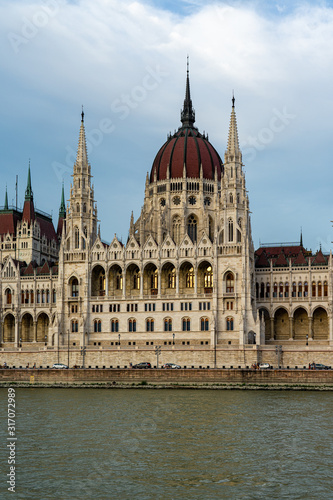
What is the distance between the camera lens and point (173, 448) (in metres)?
49.2

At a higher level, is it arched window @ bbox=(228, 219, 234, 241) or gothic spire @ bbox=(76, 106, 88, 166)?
gothic spire @ bbox=(76, 106, 88, 166)

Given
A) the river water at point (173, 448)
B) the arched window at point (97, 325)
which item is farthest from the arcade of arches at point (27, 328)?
the river water at point (173, 448)

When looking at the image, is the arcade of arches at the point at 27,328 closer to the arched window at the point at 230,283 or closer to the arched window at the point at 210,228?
the arched window at the point at 210,228

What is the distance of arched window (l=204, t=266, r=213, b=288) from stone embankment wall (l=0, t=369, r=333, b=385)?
2489cm

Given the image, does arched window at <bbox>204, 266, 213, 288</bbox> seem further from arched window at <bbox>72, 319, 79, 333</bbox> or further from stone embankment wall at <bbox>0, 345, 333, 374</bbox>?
arched window at <bbox>72, 319, 79, 333</bbox>

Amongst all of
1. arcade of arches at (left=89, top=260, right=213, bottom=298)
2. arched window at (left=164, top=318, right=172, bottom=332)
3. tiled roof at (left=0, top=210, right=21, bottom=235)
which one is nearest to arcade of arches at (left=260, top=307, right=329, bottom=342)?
arcade of arches at (left=89, top=260, right=213, bottom=298)

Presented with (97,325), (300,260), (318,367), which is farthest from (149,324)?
(318,367)

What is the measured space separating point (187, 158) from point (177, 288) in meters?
28.6

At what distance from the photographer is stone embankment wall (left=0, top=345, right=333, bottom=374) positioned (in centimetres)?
9888

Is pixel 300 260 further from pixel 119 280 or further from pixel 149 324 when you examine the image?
pixel 119 280

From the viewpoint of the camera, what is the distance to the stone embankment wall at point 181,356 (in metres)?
98.9

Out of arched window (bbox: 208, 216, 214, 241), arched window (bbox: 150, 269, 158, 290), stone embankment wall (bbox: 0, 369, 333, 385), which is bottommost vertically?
stone embankment wall (bbox: 0, 369, 333, 385)

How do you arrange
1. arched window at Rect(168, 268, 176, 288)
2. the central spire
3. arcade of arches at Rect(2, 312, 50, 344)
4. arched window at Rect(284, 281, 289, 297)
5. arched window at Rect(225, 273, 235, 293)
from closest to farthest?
arched window at Rect(225, 273, 235, 293)
arched window at Rect(284, 281, 289, 297)
arched window at Rect(168, 268, 176, 288)
arcade of arches at Rect(2, 312, 50, 344)
the central spire

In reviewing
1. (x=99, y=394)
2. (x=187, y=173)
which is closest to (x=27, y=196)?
(x=187, y=173)
